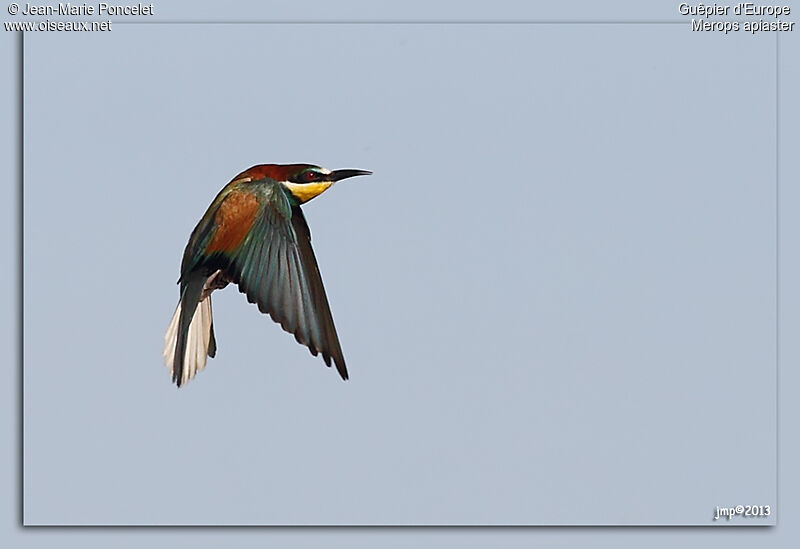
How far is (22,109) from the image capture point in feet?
14.0

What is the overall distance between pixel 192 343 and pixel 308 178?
0.62 metres

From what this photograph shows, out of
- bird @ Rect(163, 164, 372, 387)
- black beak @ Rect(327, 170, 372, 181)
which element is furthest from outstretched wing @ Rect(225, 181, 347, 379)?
black beak @ Rect(327, 170, 372, 181)

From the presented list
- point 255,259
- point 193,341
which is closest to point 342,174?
point 255,259

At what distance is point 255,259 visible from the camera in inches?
157

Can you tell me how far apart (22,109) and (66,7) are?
342 millimetres

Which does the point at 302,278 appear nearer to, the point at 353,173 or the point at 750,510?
the point at 353,173

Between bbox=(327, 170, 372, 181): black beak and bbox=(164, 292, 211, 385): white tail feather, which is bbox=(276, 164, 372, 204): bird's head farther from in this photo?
bbox=(164, 292, 211, 385): white tail feather

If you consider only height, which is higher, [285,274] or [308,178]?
[308,178]

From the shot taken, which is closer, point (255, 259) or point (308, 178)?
point (255, 259)

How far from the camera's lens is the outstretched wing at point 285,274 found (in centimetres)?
381

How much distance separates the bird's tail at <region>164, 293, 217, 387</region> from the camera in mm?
4160

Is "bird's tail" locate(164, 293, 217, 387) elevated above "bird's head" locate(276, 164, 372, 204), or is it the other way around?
"bird's head" locate(276, 164, 372, 204)

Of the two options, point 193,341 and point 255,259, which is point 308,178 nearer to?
point 255,259

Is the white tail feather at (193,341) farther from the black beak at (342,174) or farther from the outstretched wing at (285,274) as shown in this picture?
the black beak at (342,174)
